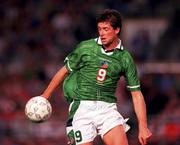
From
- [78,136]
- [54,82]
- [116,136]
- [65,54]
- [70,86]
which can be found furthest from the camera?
[65,54]

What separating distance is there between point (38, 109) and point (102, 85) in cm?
80

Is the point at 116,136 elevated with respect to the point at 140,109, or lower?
lower

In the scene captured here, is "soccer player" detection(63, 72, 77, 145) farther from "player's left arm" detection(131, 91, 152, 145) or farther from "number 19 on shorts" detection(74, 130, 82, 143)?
"player's left arm" detection(131, 91, 152, 145)

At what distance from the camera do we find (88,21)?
770 inches

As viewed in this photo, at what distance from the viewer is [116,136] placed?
1038cm

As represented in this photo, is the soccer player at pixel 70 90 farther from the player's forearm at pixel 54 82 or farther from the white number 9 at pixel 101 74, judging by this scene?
the white number 9 at pixel 101 74

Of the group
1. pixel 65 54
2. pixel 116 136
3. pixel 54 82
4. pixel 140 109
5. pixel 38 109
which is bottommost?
pixel 65 54

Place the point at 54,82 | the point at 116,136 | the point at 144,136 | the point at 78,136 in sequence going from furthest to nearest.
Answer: the point at 54,82, the point at 78,136, the point at 116,136, the point at 144,136

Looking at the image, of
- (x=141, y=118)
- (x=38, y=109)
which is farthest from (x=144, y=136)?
(x=38, y=109)

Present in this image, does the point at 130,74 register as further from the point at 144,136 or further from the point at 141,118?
the point at 144,136

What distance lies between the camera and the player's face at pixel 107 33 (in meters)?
10.4

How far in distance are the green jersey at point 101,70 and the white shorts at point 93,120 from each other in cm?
10

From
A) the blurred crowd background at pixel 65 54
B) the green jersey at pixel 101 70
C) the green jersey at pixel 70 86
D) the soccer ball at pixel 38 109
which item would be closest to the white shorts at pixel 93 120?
the green jersey at pixel 101 70

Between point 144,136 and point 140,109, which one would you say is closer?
point 144,136
